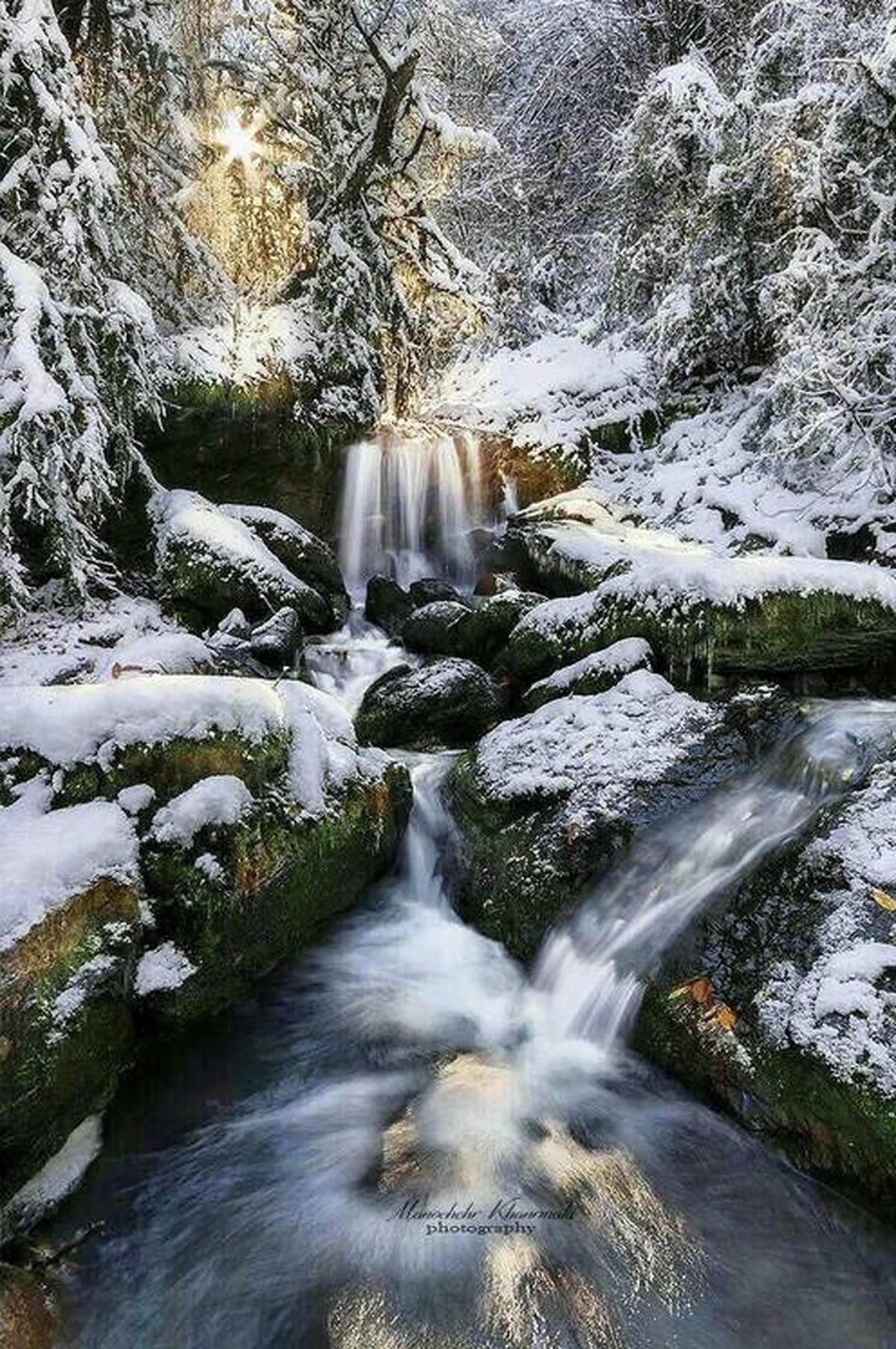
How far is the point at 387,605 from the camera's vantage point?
914 centimetres

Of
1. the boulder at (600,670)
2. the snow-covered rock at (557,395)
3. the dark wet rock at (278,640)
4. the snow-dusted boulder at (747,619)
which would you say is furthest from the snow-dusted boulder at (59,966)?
the snow-covered rock at (557,395)

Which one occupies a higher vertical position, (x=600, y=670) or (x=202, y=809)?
(x=600, y=670)

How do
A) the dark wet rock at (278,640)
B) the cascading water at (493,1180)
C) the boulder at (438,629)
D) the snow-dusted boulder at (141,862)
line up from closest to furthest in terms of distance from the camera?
the cascading water at (493,1180), the snow-dusted boulder at (141,862), the dark wet rock at (278,640), the boulder at (438,629)

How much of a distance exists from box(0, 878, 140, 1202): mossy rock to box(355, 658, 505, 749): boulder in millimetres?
3227

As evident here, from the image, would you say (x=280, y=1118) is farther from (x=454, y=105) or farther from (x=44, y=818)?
(x=454, y=105)

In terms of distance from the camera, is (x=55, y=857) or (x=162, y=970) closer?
(x=55, y=857)

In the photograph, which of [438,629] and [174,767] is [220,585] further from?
[174,767]

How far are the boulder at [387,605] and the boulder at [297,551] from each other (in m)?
0.31

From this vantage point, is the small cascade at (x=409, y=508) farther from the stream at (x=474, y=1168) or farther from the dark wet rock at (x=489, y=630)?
the stream at (x=474, y=1168)

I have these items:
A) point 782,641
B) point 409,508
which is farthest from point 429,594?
point 782,641

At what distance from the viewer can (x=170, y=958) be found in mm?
3848

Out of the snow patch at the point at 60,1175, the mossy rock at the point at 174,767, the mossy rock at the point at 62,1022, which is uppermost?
the mossy rock at the point at 174,767

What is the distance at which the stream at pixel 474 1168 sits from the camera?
2.79 metres

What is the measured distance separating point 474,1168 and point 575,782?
7.12 feet
